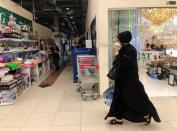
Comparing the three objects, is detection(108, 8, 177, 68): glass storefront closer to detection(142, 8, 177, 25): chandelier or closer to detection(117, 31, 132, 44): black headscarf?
detection(142, 8, 177, 25): chandelier

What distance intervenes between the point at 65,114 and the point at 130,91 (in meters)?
1.51

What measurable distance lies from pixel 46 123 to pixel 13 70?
8.13 ft

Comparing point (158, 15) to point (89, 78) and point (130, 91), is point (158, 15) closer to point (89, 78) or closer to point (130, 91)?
point (89, 78)

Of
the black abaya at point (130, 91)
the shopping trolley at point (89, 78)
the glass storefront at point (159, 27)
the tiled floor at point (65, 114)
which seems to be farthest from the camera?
the glass storefront at point (159, 27)

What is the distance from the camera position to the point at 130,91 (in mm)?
3957

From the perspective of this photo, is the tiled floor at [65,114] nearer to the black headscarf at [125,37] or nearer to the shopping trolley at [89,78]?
the shopping trolley at [89,78]

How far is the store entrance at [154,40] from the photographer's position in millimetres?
5922

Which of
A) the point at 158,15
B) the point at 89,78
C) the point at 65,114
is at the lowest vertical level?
the point at 65,114

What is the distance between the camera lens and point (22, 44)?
8.60m

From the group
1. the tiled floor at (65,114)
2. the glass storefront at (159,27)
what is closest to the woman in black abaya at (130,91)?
the tiled floor at (65,114)

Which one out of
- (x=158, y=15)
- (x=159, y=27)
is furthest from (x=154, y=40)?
(x=158, y=15)

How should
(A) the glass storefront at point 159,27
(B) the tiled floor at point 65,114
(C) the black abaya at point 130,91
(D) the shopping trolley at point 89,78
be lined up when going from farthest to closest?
(A) the glass storefront at point 159,27 < (D) the shopping trolley at point 89,78 < (B) the tiled floor at point 65,114 < (C) the black abaya at point 130,91

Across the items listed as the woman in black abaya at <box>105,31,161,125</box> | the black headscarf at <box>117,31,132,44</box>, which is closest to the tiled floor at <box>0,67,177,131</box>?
the woman in black abaya at <box>105,31,161,125</box>

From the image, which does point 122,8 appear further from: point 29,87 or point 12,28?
point 29,87
